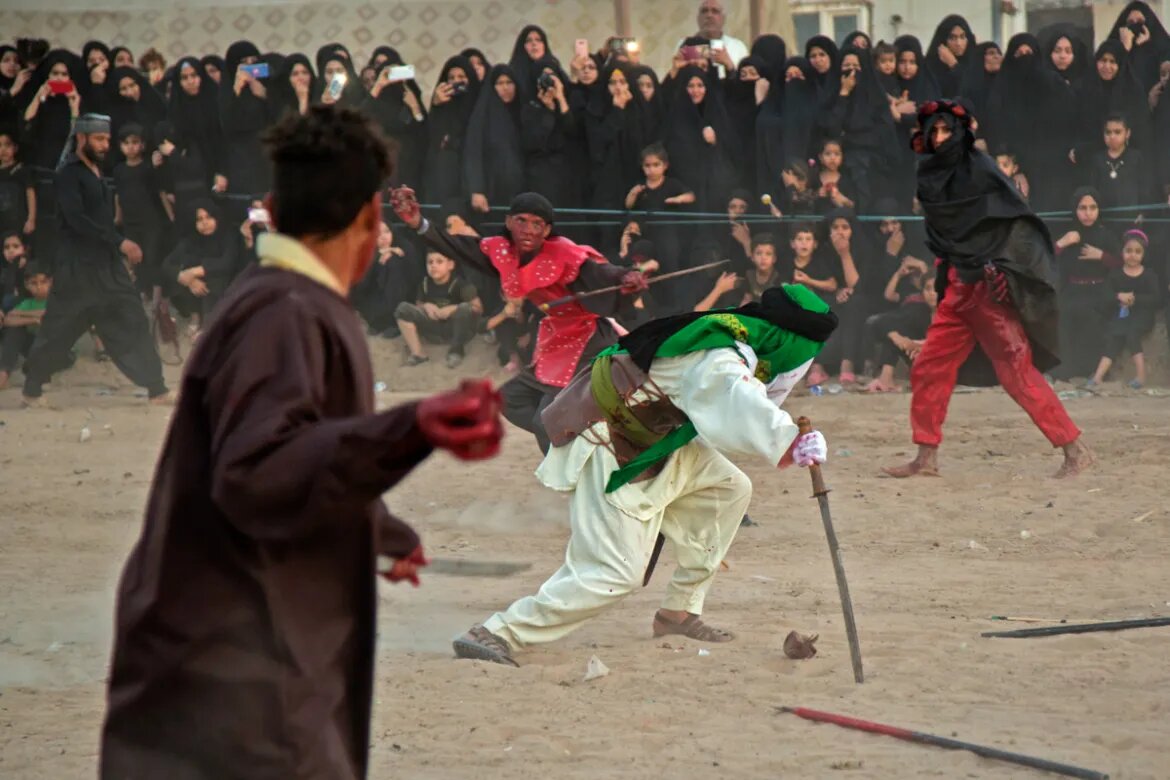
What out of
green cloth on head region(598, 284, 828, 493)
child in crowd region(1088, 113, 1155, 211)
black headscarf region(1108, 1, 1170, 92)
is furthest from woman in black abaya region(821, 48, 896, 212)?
green cloth on head region(598, 284, 828, 493)

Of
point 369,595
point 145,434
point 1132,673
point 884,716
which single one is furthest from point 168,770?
point 145,434

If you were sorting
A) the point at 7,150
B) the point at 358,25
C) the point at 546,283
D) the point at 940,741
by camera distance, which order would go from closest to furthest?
the point at 940,741, the point at 546,283, the point at 7,150, the point at 358,25

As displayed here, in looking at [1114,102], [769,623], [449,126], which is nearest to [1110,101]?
[1114,102]

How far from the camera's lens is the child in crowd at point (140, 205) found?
13273 millimetres

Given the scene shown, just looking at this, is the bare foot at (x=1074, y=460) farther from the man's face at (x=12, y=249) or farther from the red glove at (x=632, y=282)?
the man's face at (x=12, y=249)

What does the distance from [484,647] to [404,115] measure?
8006mm

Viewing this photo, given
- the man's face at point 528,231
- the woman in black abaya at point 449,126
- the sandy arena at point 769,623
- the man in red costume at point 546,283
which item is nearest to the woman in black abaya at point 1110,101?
the sandy arena at point 769,623

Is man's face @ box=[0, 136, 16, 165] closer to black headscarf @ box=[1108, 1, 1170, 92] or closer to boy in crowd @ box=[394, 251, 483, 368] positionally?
boy in crowd @ box=[394, 251, 483, 368]

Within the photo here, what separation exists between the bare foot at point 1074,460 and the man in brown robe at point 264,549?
698 cm

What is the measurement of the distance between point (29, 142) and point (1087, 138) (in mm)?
8184

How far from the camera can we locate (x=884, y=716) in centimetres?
496

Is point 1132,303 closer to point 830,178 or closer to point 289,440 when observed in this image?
point 830,178

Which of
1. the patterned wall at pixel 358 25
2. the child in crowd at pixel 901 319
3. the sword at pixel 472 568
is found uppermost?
the patterned wall at pixel 358 25

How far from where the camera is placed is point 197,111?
528 inches
